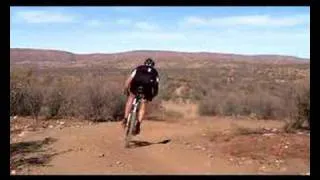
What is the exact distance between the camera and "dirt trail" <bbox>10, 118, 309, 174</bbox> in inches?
323

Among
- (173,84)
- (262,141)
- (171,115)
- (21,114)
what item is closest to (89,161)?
(262,141)

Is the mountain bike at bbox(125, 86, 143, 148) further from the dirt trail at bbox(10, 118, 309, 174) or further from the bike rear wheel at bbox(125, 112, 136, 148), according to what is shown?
the dirt trail at bbox(10, 118, 309, 174)

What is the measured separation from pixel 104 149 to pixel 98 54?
316 feet

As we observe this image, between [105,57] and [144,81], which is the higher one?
[105,57]

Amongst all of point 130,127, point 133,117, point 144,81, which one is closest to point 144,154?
point 130,127

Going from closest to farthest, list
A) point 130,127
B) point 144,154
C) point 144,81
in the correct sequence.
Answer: point 144,154 → point 130,127 → point 144,81

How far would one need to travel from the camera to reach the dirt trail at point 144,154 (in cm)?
820

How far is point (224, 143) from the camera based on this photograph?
10.5 m

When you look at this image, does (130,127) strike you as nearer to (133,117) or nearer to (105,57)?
(133,117)

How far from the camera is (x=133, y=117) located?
33.9ft

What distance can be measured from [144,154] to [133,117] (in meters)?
1.11
